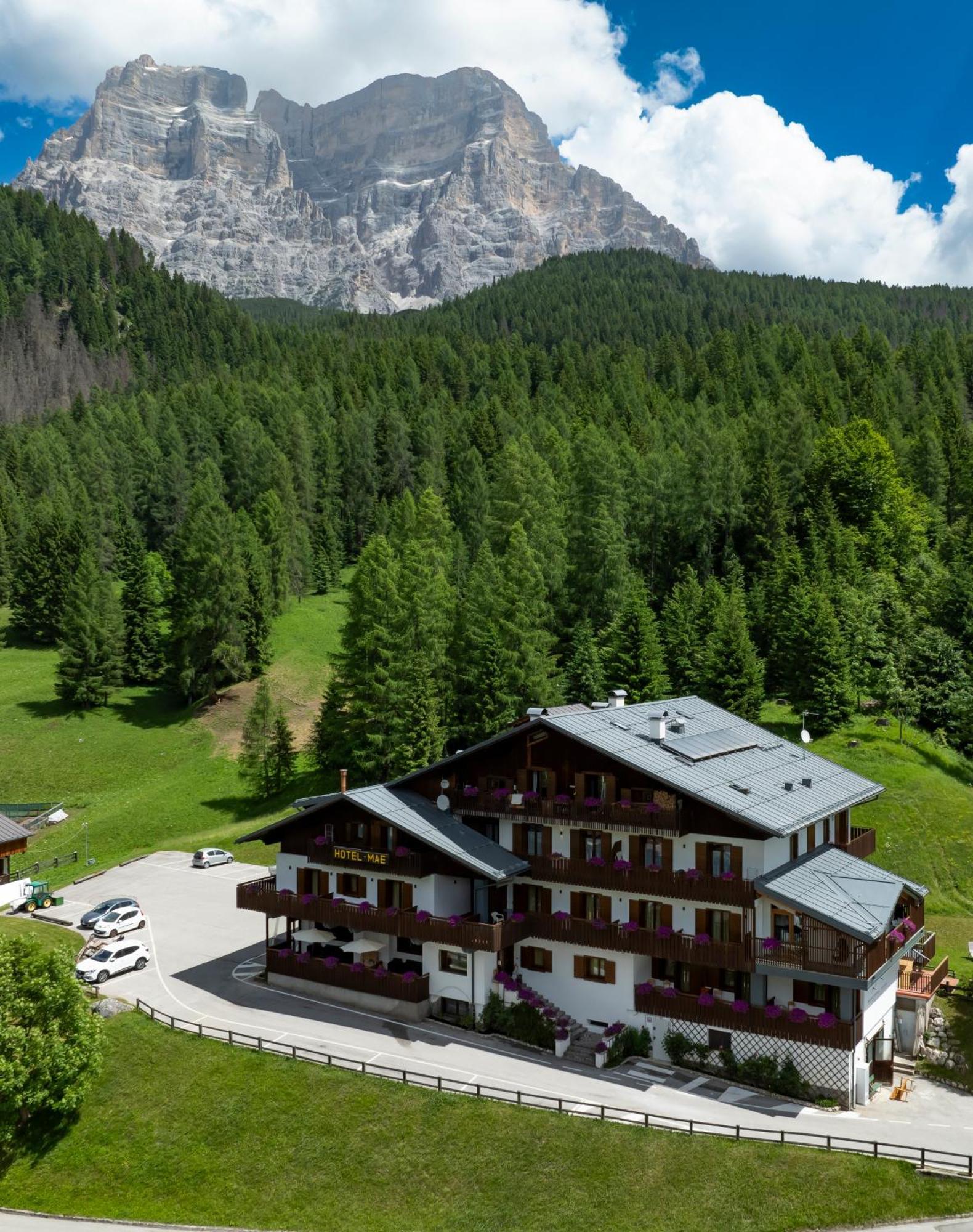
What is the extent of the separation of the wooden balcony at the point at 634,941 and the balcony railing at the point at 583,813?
3.71m

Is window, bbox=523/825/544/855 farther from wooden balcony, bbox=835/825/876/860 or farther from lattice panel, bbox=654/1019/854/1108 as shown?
wooden balcony, bbox=835/825/876/860

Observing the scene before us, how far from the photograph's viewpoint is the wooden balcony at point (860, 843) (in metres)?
46.3

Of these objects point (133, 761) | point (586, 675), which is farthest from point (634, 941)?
point (133, 761)

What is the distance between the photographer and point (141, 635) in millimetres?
103938

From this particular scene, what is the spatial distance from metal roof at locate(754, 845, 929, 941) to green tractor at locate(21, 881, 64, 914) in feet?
125

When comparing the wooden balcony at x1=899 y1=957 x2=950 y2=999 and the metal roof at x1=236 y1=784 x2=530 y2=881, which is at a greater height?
the metal roof at x1=236 y1=784 x2=530 y2=881

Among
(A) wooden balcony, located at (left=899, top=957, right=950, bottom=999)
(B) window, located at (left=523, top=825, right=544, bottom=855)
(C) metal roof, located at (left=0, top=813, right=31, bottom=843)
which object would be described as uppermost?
(B) window, located at (left=523, top=825, right=544, bottom=855)

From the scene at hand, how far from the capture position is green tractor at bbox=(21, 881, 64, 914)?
56.2 metres

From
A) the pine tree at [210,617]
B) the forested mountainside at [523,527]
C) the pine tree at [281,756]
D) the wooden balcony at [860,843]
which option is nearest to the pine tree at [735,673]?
the forested mountainside at [523,527]

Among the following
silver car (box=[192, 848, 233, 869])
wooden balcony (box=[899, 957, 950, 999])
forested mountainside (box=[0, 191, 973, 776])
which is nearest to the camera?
wooden balcony (box=[899, 957, 950, 999])

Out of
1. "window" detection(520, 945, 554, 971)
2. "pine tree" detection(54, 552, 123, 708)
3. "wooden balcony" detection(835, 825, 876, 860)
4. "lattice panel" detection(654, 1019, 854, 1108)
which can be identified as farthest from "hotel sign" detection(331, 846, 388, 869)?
"pine tree" detection(54, 552, 123, 708)

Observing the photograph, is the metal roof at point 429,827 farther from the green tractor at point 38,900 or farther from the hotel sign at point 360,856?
the green tractor at point 38,900

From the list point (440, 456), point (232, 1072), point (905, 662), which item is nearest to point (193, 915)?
point (232, 1072)

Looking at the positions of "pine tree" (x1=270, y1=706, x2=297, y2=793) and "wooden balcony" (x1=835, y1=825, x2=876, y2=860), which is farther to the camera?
"pine tree" (x1=270, y1=706, x2=297, y2=793)
